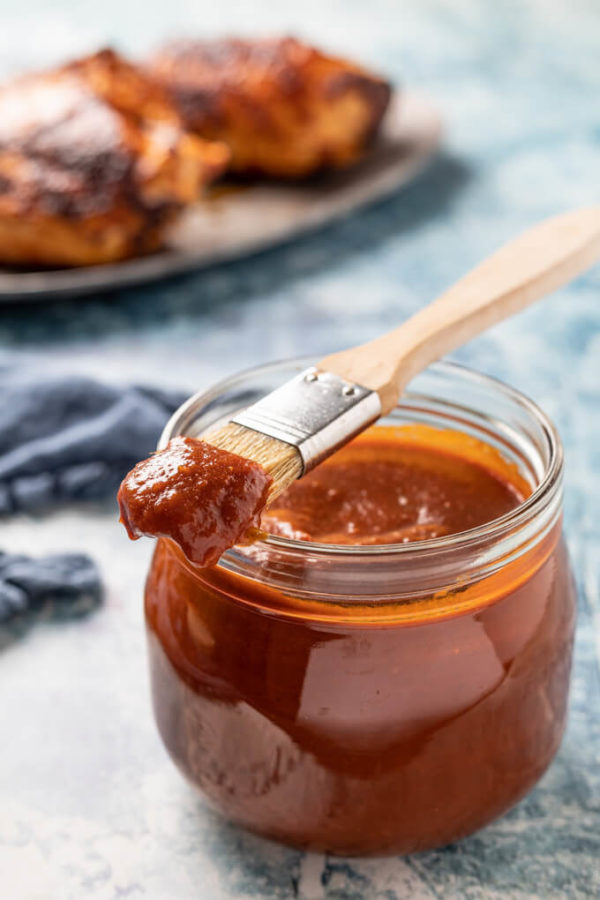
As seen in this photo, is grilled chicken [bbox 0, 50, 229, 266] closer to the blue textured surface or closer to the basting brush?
the blue textured surface

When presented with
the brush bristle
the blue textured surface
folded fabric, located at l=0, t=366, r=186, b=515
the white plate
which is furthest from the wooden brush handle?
the white plate

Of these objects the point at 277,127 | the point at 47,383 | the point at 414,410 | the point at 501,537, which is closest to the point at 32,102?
the point at 277,127

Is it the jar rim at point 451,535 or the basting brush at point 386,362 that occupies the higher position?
the basting brush at point 386,362

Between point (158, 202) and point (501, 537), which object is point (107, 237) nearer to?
point (158, 202)

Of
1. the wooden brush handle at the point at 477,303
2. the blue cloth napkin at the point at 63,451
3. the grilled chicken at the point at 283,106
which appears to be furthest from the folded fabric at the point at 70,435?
the grilled chicken at the point at 283,106

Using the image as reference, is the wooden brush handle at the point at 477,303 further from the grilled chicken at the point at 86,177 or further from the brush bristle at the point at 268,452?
the grilled chicken at the point at 86,177

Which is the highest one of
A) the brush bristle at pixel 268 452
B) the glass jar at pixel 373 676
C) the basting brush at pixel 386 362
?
the basting brush at pixel 386 362

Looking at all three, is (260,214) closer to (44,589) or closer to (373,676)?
(44,589)
